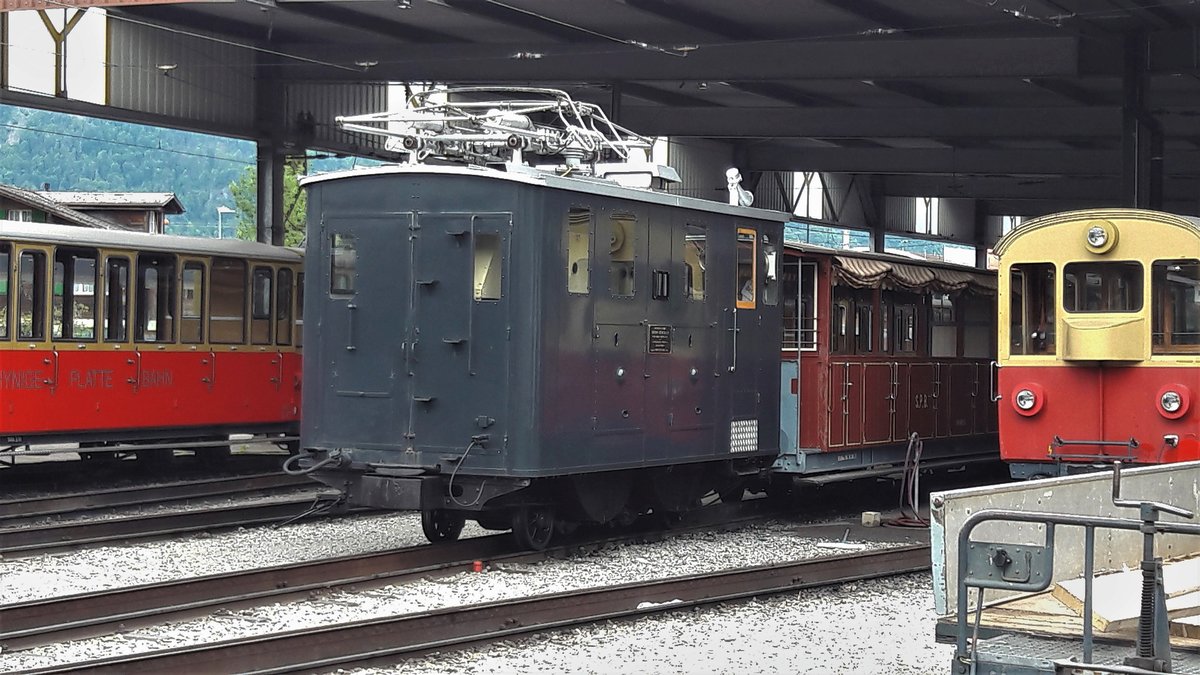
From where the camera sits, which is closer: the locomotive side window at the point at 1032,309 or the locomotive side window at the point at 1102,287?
the locomotive side window at the point at 1102,287

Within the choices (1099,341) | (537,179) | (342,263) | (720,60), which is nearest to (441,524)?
(342,263)

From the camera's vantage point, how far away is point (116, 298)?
1773 cm

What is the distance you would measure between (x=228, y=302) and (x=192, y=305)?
0.62 m

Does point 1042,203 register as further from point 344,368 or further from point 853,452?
point 344,368

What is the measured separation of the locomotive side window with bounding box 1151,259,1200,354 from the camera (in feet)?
47.4

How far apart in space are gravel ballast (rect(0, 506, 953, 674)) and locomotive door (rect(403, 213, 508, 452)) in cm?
127

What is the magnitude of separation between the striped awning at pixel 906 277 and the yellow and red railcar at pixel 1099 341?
1.78 m

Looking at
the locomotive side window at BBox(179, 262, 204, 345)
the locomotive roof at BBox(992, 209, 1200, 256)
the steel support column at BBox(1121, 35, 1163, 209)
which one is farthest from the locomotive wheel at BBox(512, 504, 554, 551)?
the steel support column at BBox(1121, 35, 1163, 209)

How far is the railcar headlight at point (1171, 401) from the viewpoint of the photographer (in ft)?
47.1

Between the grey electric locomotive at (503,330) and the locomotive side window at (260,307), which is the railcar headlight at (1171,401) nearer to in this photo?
the grey electric locomotive at (503,330)

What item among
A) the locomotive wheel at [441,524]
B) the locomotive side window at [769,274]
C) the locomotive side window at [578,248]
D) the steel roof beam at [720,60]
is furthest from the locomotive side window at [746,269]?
the steel roof beam at [720,60]

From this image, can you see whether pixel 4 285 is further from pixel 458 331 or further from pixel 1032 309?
pixel 1032 309

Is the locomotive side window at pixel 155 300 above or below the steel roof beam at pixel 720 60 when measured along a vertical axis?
below

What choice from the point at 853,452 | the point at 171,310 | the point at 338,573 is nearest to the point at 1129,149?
the point at 853,452
